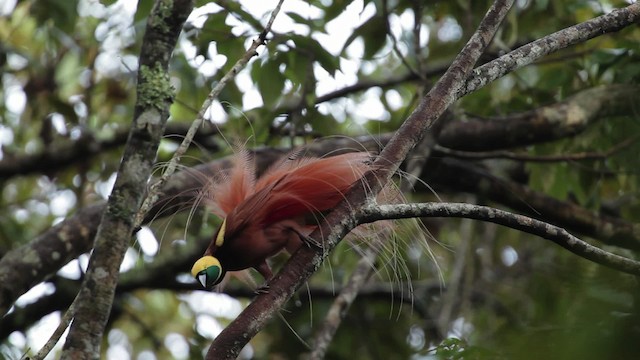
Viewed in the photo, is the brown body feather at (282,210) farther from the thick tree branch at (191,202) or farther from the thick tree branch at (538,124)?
the thick tree branch at (538,124)

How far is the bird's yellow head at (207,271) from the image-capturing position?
2.71m

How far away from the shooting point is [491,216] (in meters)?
2.44

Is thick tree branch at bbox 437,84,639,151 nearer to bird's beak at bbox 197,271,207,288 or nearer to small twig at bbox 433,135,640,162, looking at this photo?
small twig at bbox 433,135,640,162

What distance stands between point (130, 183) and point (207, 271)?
700mm

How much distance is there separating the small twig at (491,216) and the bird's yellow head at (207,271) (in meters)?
0.53

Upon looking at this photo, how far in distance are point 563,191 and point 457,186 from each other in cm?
60

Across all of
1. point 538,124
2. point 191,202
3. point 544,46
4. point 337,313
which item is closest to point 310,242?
point 544,46

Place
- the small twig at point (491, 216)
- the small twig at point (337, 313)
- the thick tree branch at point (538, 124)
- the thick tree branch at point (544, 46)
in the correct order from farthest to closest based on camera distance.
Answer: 1. the thick tree branch at point (538, 124)
2. the small twig at point (337, 313)
3. the thick tree branch at point (544, 46)
4. the small twig at point (491, 216)

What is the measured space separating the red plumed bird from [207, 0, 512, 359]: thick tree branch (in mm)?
166

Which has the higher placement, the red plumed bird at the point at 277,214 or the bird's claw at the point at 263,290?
the red plumed bird at the point at 277,214

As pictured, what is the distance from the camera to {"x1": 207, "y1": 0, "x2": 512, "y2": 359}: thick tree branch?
2.30m

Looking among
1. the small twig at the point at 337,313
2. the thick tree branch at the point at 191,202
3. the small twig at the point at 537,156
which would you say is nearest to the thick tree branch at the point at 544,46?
the thick tree branch at the point at 191,202

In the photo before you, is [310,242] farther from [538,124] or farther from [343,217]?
[538,124]

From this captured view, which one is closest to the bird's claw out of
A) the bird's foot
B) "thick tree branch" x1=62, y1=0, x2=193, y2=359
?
the bird's foot
